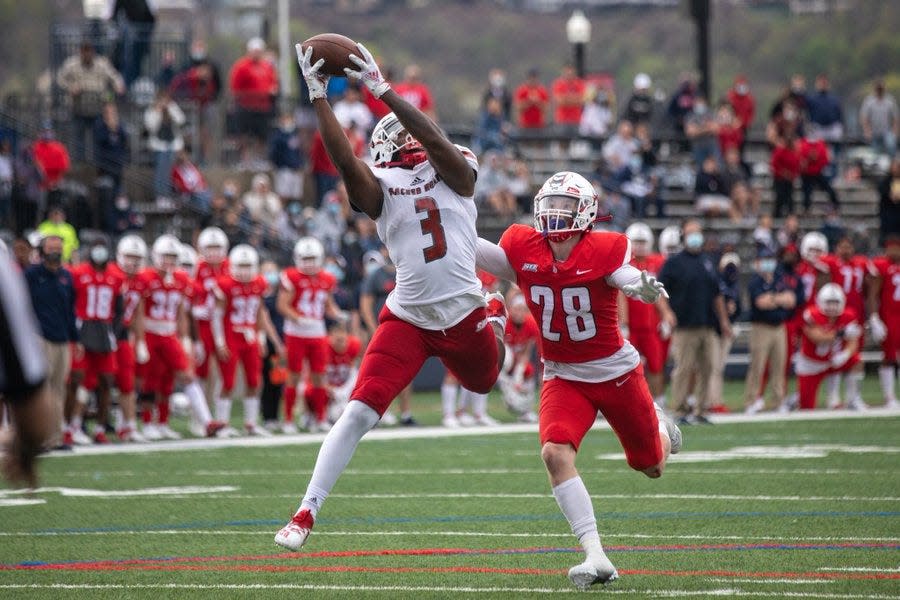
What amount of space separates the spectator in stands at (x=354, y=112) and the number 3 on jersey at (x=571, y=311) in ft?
45.7

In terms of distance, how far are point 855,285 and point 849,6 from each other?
168 feet

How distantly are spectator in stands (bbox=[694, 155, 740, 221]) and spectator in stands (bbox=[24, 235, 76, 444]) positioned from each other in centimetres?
1169

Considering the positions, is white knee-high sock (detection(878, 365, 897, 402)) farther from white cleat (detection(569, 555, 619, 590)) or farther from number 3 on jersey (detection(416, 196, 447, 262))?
white cleat (detection(569, 555, 619, 590))

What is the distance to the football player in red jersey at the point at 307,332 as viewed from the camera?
1505cm

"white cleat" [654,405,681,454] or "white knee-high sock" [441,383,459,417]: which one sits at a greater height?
"white cleat" [654,405,681,454]

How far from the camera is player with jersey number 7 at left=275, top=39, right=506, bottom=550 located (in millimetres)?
7027

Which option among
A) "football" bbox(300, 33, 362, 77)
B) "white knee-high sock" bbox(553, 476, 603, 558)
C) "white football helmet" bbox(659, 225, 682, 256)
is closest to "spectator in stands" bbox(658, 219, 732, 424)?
"white football helmet" bbox(659, 225, 682, 256)

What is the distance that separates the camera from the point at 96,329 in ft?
46.2

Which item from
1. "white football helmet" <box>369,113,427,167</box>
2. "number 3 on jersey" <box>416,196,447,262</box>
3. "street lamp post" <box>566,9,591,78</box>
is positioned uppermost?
"street lamp post" <box>566,9,591,78</box>

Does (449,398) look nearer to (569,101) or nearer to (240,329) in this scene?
(240,329)

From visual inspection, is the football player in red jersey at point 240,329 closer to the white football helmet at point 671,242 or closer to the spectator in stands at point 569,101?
the white football helmet at point 671,242

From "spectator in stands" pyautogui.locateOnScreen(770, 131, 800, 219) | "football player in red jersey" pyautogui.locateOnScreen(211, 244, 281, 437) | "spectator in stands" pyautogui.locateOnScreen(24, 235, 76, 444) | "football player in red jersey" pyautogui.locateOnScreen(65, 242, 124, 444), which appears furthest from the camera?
"spectator in stands" pyautogui.locateOnScreen(770, 131, 800, 219)

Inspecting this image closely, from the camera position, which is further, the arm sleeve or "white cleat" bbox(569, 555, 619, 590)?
the arm sleeve

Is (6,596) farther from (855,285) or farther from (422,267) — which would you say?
(855,285)
